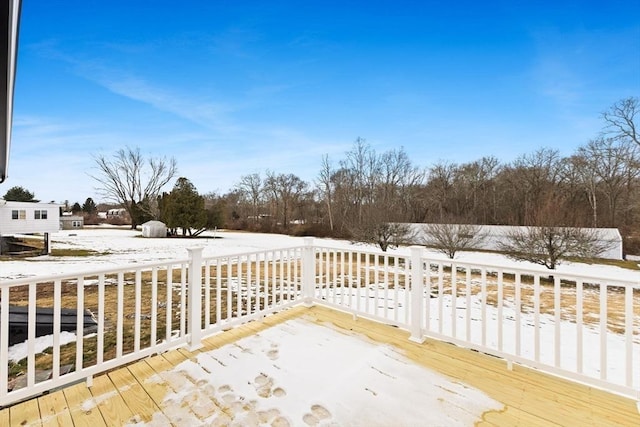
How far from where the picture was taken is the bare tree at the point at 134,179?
28.2 meters

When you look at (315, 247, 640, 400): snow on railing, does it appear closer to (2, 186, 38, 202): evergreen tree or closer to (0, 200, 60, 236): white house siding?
(0, 200, 60, 236): white house siding

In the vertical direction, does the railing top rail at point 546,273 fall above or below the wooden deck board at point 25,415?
above

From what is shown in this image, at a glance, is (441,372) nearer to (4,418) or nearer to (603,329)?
(603,329)

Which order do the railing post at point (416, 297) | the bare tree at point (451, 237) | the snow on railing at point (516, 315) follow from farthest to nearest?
1. the bare tree at point (451, 237)
2. the railing post at point (416, 297)
3. the snow on railing at point (516, 315)

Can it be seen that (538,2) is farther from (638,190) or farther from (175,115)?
(638,190)

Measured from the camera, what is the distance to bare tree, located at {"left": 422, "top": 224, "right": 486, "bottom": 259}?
13.6 m

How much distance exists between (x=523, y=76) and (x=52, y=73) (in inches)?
551

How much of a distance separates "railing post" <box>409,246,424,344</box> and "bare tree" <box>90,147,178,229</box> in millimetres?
29414

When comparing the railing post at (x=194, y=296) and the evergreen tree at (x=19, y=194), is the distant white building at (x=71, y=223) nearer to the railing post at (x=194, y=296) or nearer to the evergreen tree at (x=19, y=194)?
the evergreen tree at (x=19, y=194)

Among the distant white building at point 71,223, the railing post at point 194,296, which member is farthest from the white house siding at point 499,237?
the distant white building at point 71,223

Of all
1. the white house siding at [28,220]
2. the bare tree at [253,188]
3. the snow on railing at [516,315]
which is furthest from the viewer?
the bare tree at [253,188]

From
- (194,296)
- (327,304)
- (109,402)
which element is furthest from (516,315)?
(109,402)

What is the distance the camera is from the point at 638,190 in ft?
54.4

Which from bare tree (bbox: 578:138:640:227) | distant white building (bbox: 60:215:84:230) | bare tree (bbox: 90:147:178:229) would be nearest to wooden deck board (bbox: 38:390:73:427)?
bare tree (bbox: 578:138:640:227)
